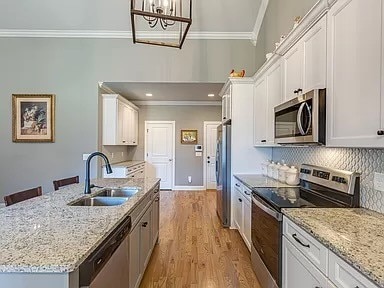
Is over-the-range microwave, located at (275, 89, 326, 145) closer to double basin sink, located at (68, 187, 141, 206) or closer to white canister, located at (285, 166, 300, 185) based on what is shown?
white canister, located at (285, 166, 300, 185)

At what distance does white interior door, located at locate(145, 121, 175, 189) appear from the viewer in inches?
341

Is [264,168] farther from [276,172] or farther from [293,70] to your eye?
[293,70]

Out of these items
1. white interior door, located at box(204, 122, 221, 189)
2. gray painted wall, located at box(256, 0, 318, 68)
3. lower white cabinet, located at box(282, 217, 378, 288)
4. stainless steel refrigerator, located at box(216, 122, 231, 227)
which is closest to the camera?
lower white cabinet, located at box(282, 217, 378, 288)

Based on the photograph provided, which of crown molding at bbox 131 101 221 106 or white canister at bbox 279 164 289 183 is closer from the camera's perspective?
white canister at bbox 279 164 289 183

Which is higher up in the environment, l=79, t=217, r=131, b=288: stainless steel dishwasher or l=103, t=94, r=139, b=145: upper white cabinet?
l=103, t=94, r=139, b=145: upper white cabinet

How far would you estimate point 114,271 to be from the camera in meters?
1.68

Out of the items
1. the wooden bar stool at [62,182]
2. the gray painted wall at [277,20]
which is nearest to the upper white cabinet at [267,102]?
the gray painted wall at [277,20]

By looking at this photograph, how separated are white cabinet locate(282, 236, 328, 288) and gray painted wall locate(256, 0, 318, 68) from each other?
250 centimetres

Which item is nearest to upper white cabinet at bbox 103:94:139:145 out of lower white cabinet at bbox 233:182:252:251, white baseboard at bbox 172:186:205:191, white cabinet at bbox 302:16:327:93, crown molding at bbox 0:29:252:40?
crown molding at bbox 0:29:252:40

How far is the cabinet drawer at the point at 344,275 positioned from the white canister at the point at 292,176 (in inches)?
77.3

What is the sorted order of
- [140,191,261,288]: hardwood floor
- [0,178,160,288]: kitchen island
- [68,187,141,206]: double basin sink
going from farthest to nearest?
[140,191,261,288]: hardwood floor, [68,187,141,206]: double basin sink, [0,178,160,288]: kitchen island

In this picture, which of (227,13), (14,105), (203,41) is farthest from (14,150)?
(227,13)

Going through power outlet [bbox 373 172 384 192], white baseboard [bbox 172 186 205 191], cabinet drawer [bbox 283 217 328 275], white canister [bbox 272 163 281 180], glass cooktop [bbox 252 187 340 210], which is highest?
power outlet [bbox 373 172 384 192]

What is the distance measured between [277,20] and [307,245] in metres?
3.59
